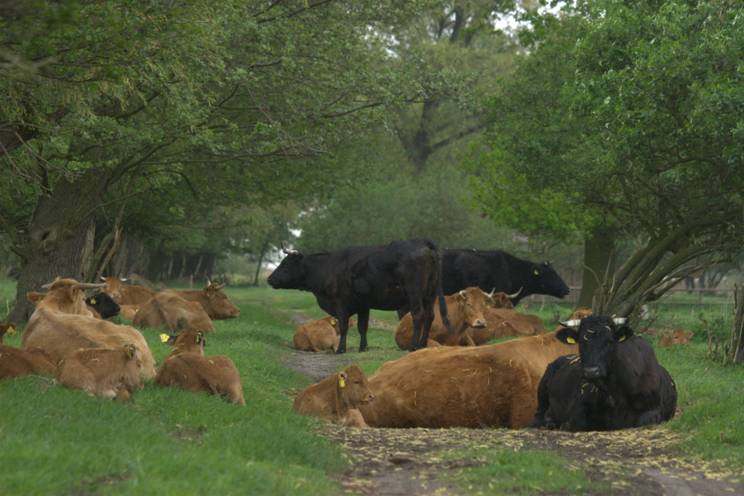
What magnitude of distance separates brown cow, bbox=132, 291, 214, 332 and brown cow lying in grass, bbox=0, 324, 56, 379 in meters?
10.1

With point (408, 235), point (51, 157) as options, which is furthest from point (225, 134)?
point (408, 235)

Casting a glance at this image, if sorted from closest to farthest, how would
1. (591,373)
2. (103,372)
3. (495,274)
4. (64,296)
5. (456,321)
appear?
(103,372)
(591,373)
(64,296)
(456,321)
(495,274)

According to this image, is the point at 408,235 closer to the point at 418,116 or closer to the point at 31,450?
the point at 418,116

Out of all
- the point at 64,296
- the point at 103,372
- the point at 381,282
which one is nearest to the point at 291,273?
the point at 381,282

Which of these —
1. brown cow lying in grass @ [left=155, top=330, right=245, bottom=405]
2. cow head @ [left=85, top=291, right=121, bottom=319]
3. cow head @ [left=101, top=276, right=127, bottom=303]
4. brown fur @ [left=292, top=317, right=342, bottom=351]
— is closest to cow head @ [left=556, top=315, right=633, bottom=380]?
brown cow lying in grass @ [left=155, top=330, right=245, bottom=405]

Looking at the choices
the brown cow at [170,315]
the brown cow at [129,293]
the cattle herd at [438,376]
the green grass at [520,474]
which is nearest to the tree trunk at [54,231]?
the brown cow at [170,315]

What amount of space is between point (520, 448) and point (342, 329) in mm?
12269

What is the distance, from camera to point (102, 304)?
19.5m

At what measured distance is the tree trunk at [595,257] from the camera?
1222 inches

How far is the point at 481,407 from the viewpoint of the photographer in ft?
37.4

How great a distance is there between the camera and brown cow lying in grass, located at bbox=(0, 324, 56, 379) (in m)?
10.2

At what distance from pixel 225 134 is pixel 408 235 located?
31.8 meters

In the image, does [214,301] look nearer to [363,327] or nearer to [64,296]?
[363,327]

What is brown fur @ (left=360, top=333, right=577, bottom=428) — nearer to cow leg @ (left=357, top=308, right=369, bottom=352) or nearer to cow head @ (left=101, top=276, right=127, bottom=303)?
cow leg @ (left=357, top=308, right=369, bottom=352)
